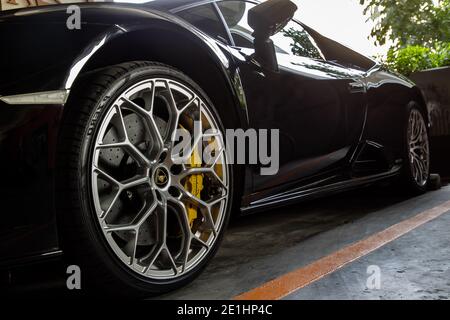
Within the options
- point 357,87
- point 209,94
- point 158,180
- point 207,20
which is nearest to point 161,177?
point 158,180

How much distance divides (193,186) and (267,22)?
2.74 feet

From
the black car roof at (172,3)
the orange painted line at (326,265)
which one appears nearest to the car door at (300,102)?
the black car roof at (172,3)

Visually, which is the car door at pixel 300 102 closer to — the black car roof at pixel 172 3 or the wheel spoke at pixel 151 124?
the black car roof at pixel 172 3

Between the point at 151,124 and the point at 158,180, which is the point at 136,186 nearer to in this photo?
the point at 158,180

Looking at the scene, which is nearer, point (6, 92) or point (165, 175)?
point (6, 92)

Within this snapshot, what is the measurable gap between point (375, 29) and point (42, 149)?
10.4 meters

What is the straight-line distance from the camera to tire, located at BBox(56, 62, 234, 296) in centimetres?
155

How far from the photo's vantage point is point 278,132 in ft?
7.66

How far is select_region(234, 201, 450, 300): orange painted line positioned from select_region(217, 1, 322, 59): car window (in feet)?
3.33

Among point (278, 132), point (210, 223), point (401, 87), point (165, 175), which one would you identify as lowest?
point (210, 223)

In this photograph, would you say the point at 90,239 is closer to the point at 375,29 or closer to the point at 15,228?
the point at 15,228

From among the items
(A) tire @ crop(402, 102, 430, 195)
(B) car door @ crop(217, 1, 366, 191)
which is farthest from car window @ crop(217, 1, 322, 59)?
(A) tire @ crop(402, 102, 430, 195)

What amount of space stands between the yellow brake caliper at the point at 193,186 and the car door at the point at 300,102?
0.32 metres
